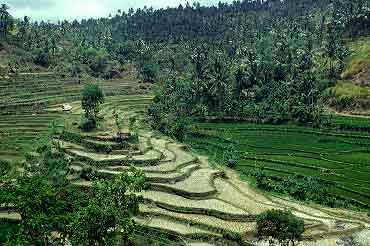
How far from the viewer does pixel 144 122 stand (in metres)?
73.6

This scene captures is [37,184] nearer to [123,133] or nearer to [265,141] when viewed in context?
[123,133]

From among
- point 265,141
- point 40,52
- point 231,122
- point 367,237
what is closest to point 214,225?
point 367,237

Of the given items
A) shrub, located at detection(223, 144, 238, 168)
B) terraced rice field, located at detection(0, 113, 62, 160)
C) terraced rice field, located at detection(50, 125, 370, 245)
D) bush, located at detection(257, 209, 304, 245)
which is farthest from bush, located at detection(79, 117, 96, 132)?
bush, located at detection(257, 209, 304, 245)

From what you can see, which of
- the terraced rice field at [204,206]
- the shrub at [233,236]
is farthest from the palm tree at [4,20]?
the shrub at [233,236]

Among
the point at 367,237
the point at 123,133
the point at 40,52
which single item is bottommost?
the point at 367,237

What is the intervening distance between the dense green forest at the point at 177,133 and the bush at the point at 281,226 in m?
0.12

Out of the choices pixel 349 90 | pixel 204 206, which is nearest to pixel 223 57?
pixel 349 90

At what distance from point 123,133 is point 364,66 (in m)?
47.8

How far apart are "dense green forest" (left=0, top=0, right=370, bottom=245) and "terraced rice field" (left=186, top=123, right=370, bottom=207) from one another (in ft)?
0.59

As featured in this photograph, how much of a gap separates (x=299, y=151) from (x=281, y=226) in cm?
2974

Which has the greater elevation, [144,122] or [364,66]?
[364,66]

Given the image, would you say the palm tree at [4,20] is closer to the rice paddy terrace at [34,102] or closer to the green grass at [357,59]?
the rice paddy terrace at [34,102]

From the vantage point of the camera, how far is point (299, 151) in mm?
63812

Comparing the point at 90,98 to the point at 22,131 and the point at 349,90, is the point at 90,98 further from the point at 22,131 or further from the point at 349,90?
the point at 349,90
